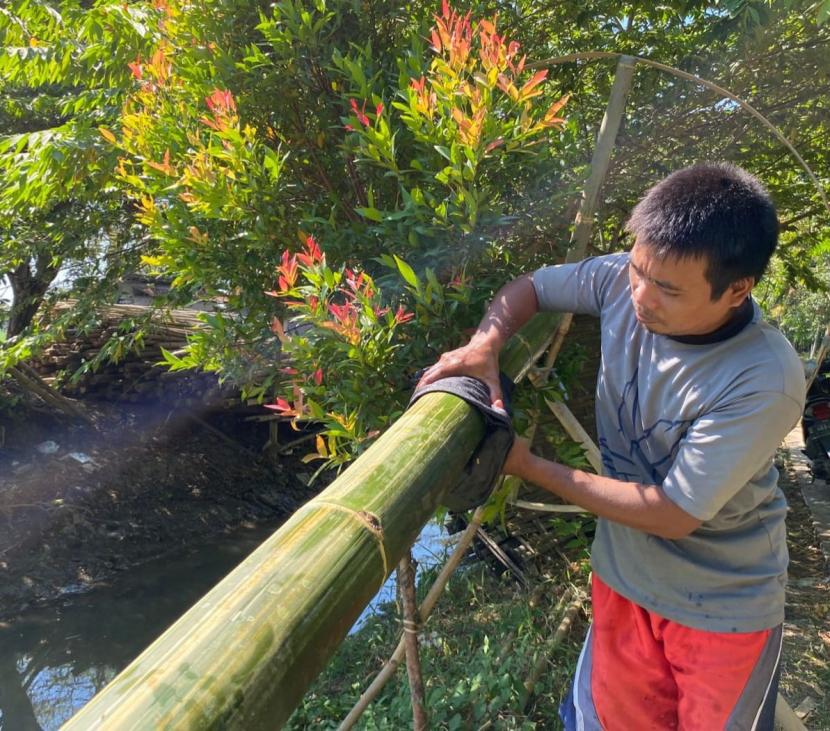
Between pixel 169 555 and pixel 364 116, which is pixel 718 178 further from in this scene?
pixel 169 555

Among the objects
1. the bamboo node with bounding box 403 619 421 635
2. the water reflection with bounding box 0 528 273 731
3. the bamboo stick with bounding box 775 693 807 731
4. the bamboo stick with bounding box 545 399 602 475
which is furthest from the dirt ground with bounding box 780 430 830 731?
the water reflection with bounding box 0 528 273 731

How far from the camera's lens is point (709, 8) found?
336 centimetres

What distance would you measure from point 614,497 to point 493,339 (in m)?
0.42

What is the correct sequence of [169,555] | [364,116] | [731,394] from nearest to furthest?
[731,394], [364,116], [169,555]

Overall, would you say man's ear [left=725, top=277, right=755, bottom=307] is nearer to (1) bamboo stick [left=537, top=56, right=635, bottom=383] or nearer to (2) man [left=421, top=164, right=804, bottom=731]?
(2) man [left=421, top=164, right=804, bottom=731]

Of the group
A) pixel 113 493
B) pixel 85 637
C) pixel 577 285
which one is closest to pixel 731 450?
pixel 577 285

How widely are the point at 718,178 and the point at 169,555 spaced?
6680 millimetres

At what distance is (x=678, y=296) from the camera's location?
1.33 m

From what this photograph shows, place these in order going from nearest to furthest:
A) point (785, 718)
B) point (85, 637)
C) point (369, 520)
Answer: point (369, 520) < point (785, 718) < point (85, 637)

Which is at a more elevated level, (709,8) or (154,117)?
(709,8)

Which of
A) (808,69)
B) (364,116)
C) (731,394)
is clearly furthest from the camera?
(808,69)

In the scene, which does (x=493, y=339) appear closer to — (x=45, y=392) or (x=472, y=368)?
(x=472, y=368)

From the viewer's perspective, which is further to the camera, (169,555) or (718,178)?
(169,555)

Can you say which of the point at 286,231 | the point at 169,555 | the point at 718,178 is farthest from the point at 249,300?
the point at 169,555
